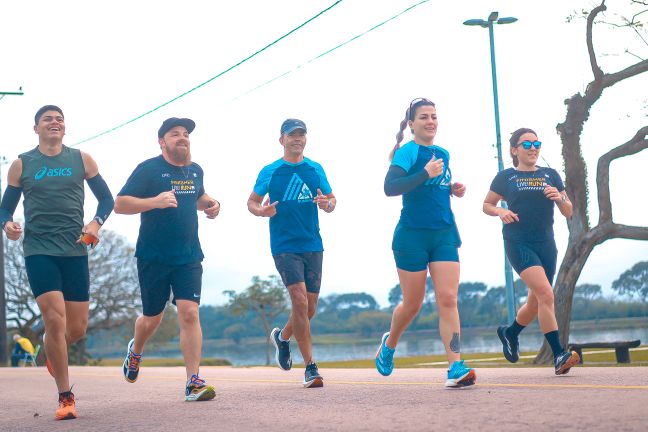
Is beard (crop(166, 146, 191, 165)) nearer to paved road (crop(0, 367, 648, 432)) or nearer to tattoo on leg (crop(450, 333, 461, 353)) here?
paved road (crop(0, 367, 648, 432))

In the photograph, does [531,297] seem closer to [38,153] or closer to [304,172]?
[304,172]

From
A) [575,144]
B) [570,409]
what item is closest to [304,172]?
[570,409]

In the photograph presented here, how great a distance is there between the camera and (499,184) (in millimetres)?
9727

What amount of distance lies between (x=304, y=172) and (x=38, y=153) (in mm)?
2557

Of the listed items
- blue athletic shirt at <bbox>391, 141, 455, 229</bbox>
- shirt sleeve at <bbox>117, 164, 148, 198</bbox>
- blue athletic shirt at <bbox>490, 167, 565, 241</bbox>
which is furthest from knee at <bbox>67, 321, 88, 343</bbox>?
blue athletic shirt at <bbox>490, 167, 565, 241</bbox>

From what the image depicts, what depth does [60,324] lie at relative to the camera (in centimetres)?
762

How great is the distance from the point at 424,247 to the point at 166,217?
2.14 metres

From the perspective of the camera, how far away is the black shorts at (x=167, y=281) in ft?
26.7

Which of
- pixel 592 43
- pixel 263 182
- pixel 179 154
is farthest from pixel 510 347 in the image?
pixel 592 43

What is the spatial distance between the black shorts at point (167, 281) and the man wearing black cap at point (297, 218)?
3.60 ft

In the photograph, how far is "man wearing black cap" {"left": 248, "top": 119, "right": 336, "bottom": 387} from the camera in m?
9.12

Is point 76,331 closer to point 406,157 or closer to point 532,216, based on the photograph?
point 406,157

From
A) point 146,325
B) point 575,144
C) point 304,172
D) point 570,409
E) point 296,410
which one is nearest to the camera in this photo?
point 570,409

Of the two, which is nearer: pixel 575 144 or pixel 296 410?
pixel 296 410
